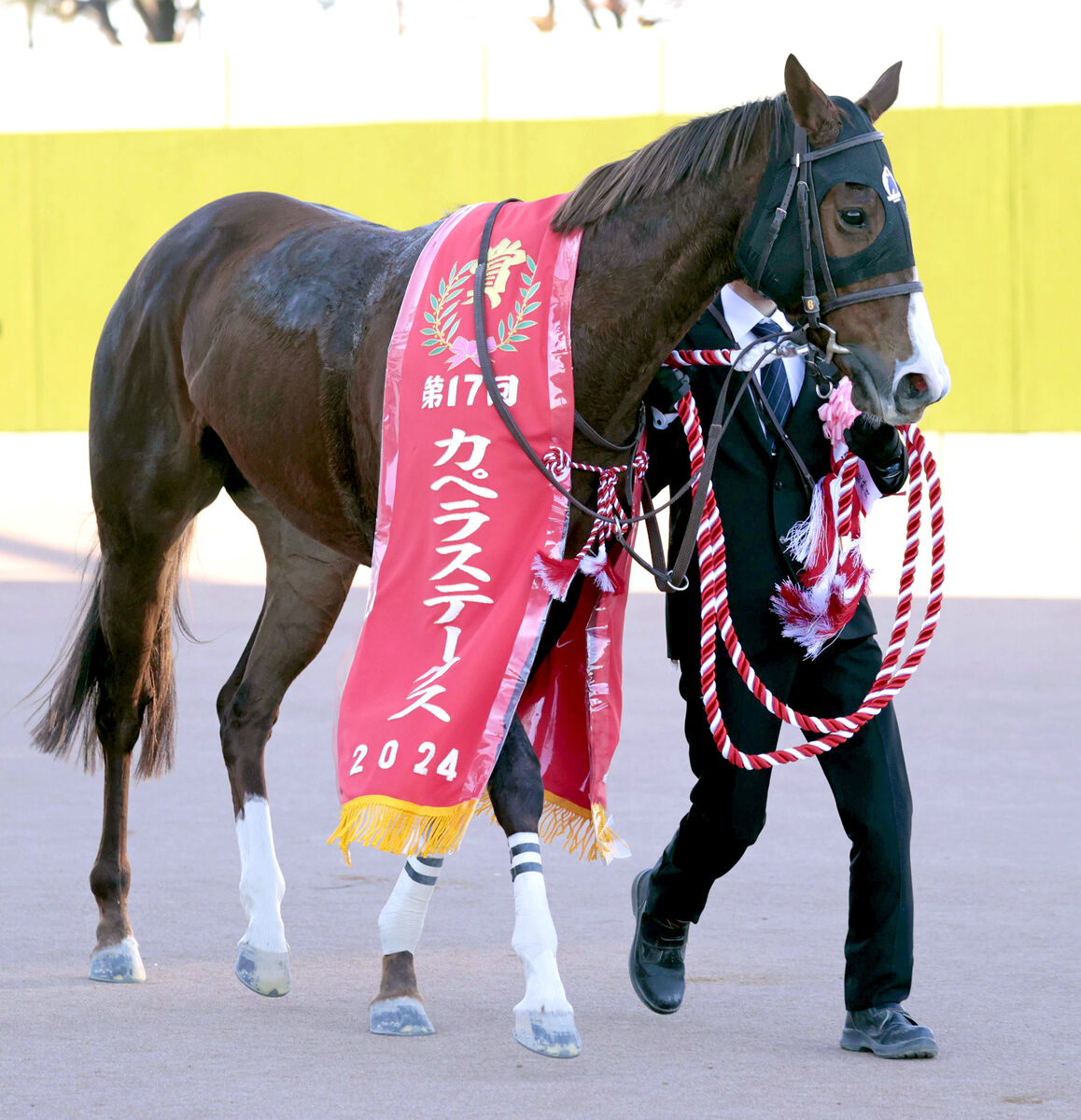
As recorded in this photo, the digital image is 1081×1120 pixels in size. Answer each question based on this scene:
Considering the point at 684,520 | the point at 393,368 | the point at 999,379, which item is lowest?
the point at 999,379

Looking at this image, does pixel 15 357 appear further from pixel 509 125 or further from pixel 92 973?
pixel 92 973

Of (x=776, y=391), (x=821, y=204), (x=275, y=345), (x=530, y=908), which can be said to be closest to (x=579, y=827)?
(x=530, y=908)

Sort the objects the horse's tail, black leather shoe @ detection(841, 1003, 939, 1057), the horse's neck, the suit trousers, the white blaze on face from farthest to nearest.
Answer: the horse's tail → the suit trousers → black leather shoe @ detection(841, 1003, 939, 1057) → the horse's neck → the white blaze on face

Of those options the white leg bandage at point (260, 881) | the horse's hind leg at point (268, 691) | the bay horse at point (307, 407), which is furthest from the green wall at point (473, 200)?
the white leg bandage at point (260, 881)

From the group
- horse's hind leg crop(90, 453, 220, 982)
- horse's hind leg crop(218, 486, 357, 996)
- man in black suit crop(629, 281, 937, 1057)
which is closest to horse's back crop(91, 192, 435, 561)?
horse's hind leg crop(90, 453, 220, 982)

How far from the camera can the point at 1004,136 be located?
18828mm

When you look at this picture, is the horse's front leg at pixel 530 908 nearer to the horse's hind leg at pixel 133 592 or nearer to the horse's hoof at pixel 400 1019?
the horse's hoof at pixel 400 1019

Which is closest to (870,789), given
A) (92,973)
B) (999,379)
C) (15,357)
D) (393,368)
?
(393,368)

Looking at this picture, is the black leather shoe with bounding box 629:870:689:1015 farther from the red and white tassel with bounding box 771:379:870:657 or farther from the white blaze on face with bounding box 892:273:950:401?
the white blaze on face with bounding box 892:273:950:401

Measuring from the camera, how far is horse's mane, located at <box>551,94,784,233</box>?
12.8ft

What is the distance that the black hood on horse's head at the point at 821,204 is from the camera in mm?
3740

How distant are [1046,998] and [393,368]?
7.00 ft

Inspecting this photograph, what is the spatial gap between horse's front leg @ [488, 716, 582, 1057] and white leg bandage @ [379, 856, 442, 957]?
0.93 ft

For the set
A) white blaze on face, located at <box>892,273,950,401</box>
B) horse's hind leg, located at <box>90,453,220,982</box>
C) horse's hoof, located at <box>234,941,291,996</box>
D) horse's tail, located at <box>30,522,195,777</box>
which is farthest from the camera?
horse's tail, located at <box>30,522,195,777</box>
